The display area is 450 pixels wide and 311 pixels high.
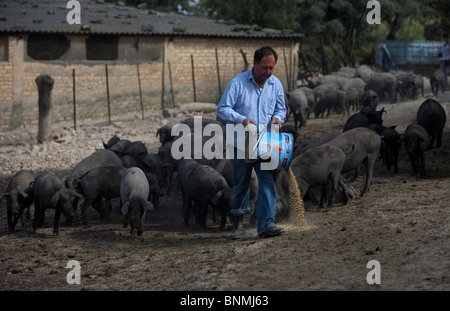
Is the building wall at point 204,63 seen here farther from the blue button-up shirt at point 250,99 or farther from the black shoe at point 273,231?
the black shoe at point 273,231

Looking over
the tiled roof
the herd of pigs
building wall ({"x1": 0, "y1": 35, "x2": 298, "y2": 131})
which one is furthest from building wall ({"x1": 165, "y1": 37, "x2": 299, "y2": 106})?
the herd of pigs

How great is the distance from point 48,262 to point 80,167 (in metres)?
3.74

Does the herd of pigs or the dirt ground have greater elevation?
the herd of pigs

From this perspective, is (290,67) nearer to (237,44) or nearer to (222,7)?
(237,44)

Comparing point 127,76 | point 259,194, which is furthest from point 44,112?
point 259,194

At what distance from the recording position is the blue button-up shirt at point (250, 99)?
8.11 metres

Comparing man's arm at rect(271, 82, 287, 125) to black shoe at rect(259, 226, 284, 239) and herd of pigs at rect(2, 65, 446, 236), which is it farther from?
herd of pigs at rect(2, 65, 446, 236)

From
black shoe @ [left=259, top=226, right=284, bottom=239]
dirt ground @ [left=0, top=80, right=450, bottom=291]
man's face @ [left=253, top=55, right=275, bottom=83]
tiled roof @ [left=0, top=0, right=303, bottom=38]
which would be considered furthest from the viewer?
tiled roof @ [left=0, top=0, right=303, bottom=38]

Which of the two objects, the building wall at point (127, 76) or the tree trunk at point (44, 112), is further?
the building wall at point (127, 76)

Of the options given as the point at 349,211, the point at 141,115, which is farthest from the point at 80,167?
the point at 141,115

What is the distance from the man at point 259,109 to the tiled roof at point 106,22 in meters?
15.1

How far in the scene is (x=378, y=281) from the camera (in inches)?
240

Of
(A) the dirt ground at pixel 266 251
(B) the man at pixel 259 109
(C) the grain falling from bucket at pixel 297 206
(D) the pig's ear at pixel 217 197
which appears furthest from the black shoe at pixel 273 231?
(D) the pig's ear at pixel 217 197

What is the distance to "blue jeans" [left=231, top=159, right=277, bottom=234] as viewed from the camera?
320 inches
